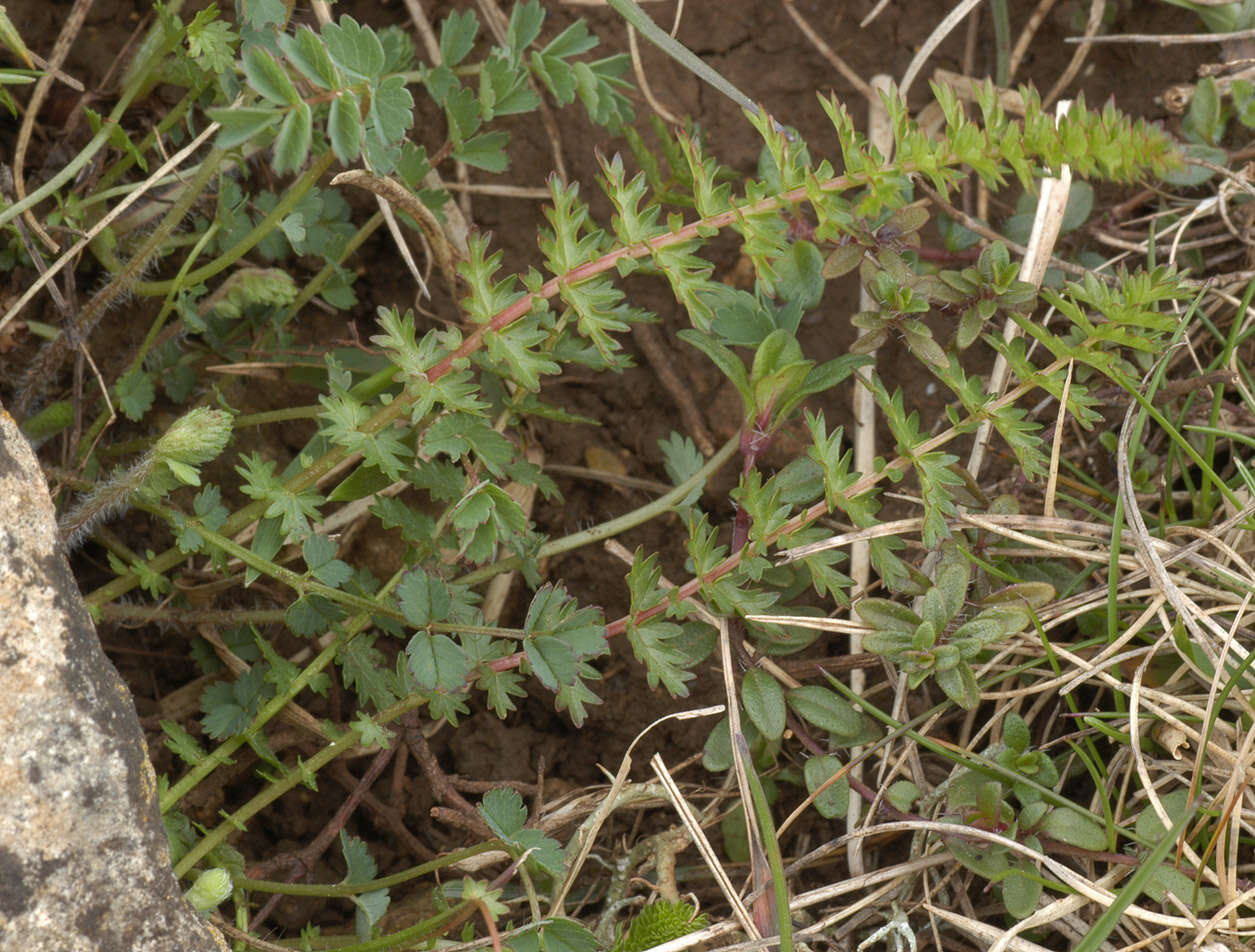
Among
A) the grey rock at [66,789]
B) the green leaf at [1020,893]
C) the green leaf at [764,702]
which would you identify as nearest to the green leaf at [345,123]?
the grey rock at [66,789]

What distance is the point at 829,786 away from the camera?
238 cm

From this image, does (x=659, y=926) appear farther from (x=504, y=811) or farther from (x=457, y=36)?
(x=457, y=36)

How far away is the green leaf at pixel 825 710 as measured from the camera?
95.0 inches

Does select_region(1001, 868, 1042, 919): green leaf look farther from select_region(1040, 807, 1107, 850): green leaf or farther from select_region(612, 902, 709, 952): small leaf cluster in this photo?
select_region(612, 902, 709, 952): small leaf cluster

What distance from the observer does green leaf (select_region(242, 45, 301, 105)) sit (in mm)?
1865

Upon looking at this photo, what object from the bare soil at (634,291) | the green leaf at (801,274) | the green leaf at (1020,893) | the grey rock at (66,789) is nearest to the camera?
the grey rock at (66,789)

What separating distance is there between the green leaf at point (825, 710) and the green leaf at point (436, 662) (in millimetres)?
698

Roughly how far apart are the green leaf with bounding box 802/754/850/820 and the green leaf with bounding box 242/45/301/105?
1524mm

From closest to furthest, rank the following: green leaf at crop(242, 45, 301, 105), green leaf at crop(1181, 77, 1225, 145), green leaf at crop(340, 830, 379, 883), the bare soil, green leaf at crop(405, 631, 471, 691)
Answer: green leaf at crop(242, 45, 301, 105) < green leaf at crop(405, 631, 471, 691) < green leaf at crop(340, 830, 379, 883) < the bare soil < green leaf at crop(1181, 77, 1225, 145)

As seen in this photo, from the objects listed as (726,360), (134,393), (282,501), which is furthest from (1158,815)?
(134,393)

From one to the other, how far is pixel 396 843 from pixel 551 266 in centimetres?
134

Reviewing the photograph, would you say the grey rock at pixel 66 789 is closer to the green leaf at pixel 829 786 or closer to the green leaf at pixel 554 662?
the green leaf at pixel 554 662

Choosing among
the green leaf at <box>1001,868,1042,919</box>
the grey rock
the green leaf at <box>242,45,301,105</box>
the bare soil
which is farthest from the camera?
the bare soil

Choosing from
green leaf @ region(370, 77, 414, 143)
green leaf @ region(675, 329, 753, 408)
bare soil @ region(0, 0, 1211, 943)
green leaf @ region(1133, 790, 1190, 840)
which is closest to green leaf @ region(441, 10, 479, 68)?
bare soil @ region(0, 0, 1211, 943)
